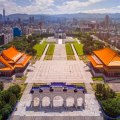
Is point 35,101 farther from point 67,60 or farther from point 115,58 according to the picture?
point 67,60

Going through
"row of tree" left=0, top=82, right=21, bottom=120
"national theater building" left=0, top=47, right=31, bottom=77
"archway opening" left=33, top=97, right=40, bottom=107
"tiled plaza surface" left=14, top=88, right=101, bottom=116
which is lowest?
"tiled plaza surface" left=14, top=88, right=101, bottom=116

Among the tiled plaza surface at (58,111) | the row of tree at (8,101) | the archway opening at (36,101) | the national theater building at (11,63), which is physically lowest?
the tiled plaza surface at (58,111)

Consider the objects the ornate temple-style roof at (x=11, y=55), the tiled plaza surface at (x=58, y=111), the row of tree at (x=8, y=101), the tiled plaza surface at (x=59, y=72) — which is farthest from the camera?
the ornate temple-style roof at (x=11, y=55)

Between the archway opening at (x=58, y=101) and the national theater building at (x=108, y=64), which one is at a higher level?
the national theater building at (x=108, y=64)

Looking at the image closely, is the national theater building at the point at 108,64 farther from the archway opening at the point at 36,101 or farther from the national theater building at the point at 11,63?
the archway opening at the point at 36,101

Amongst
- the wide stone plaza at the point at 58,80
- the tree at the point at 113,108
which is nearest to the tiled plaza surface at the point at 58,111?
the wide stone plaza at the point at 58,80

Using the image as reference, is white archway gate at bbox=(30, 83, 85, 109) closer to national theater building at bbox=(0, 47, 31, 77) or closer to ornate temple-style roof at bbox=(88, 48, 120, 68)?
national theater building at bbox=(0, 47, 31, 77)

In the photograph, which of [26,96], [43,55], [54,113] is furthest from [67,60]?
[54,113]

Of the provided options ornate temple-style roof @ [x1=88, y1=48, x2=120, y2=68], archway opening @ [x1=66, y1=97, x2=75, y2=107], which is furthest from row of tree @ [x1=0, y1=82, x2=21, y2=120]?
ornate temple-style roof @ [x1=88, y1=48, x2=120, y2=68]
